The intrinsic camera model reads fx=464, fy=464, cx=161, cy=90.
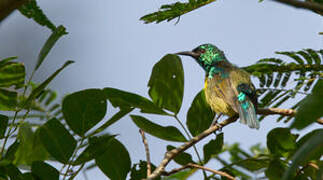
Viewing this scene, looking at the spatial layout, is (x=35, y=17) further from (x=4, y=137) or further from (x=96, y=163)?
(x=96, y=163)

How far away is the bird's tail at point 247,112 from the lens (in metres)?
3.79

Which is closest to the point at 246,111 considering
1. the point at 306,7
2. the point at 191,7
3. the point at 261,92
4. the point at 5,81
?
the point at 261,92

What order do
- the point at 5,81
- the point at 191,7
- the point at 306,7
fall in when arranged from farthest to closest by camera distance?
the point at 191,7 → the point at 5,81 → the point at 306,7

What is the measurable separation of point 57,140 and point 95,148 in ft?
0.51

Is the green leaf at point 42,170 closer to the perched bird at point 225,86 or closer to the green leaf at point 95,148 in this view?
the green leaf at point 95,148

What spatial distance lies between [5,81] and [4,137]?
0.24 m

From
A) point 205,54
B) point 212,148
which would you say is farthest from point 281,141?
point 205,54

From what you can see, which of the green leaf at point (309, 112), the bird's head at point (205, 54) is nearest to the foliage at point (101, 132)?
the green leaf at point (309, 112)

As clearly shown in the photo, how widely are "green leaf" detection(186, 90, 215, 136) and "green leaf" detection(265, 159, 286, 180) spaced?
1.91 feet

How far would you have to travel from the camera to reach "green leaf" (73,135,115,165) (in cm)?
187

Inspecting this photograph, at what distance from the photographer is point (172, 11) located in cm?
277

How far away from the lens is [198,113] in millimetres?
2387

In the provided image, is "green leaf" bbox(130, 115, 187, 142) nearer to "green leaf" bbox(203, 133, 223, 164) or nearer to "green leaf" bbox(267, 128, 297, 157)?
"green leaf" bbox(203, 133, 223, 164)

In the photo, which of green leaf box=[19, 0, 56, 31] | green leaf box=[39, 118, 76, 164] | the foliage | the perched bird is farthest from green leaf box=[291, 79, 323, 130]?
the perched bird
